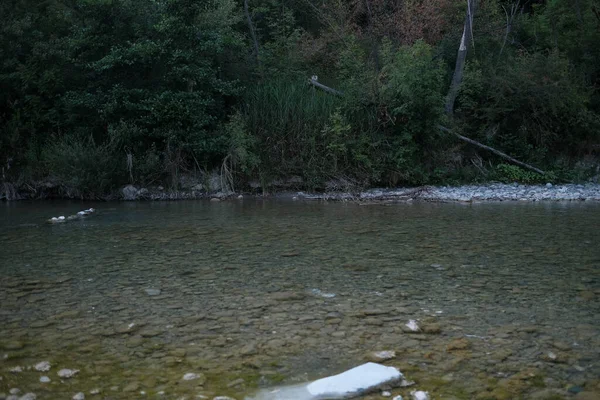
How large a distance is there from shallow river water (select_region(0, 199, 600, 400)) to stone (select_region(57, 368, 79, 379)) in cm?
4

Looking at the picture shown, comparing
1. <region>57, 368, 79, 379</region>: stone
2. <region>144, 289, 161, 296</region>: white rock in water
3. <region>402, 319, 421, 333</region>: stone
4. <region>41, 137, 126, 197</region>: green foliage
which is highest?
<region>41, 137, 126, 197</region>: green foliage

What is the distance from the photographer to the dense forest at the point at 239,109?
14320mm

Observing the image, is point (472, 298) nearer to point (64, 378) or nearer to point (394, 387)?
point (394, 387)

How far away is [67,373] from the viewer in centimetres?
363

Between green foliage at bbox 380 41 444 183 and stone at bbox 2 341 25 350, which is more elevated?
green foliage at bbox 380 41 444 183

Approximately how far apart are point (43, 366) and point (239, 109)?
39.7ft

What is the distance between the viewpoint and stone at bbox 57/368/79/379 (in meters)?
3.59

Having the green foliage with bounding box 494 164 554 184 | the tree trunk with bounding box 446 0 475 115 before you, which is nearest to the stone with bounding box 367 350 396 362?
the green foliage with bounding box 494 164 554 184

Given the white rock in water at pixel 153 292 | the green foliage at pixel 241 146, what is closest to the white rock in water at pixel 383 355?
the white rock in water at pixel 153 292

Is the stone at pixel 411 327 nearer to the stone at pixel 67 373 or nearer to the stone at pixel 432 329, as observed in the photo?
the stone at pixel 432 329

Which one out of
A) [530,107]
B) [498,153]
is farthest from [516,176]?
[530,107]

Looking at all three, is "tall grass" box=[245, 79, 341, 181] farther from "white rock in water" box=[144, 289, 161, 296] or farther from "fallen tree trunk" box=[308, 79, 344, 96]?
"white rock in water" box=[144, 289, 161, 296]

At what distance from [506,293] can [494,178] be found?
11.3 m

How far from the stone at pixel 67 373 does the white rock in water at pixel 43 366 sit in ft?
0.37
